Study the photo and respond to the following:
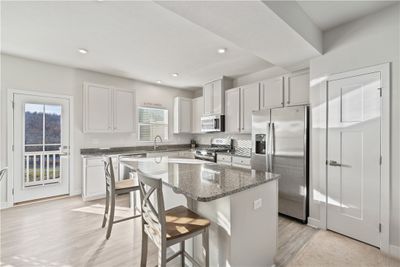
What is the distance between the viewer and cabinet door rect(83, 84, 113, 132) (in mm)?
4082

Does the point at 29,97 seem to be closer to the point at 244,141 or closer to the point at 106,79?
the point at 106,79

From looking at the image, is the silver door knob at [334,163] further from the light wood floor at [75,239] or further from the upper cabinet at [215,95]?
the upper cabinet at [215,95]

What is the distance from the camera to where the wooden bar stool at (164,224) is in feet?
4.35

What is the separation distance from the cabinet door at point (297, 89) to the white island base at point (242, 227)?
1900 mm

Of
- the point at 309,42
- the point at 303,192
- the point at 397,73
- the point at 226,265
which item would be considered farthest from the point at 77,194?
the point at 397,73

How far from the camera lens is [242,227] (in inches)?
60.3

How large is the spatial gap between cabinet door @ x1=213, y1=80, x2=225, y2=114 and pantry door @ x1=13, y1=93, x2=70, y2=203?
3232 millimetres

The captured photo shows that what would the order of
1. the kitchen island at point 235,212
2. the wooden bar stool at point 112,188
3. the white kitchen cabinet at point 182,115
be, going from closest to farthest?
1. the kitchen island at point 235,212
2. the wooden bar stool at point 112,188
3. the white kitchen cabinet at point 182,115

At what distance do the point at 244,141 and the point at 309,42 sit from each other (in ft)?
8.56

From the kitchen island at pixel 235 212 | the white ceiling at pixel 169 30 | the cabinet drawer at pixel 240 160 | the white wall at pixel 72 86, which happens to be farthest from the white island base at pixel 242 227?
the white wall at pixel 72 86

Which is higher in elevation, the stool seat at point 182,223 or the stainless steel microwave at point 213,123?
the stainless steel microwave at point 213,123

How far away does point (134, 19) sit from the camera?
232 cm

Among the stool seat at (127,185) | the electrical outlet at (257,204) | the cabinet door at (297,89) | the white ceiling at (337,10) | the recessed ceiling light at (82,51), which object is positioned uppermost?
the white ceiling at (337,10)

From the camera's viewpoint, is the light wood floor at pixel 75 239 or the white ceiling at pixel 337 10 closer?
the light wood floor at pixel 75 239
